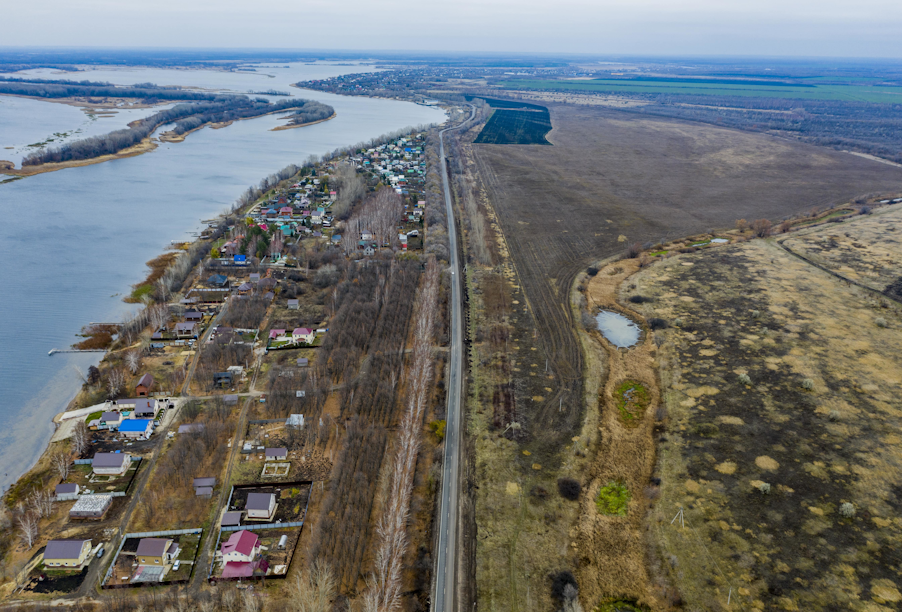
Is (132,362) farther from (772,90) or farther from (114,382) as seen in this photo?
(772,90)

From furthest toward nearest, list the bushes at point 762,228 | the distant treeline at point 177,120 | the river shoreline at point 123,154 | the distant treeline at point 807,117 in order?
the distant treeline at point 807,117 → the distant treeline at point 177,120 → the river shoreline at point 123,154 → the bushes at point 762,228

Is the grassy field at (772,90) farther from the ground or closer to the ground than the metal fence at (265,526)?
farther from the ground

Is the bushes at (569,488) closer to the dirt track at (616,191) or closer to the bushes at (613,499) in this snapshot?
the bushes at (613,499)

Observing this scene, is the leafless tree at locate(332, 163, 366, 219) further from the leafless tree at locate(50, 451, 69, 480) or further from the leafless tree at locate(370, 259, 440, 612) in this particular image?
the leafless tree at locate(50, 451, 69, 480)

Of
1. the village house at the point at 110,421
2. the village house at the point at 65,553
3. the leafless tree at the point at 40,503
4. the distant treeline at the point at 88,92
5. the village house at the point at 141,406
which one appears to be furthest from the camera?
the distant treeline at the point at 88,92

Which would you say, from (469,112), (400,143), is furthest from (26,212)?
(469,112)

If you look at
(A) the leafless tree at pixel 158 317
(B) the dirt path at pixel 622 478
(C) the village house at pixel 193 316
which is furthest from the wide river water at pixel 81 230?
(B) the dirt path at pixel 622 478

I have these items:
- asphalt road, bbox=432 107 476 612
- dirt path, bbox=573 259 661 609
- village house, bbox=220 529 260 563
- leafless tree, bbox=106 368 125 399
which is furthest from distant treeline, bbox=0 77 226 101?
village house, bbox=220 529 260 563
